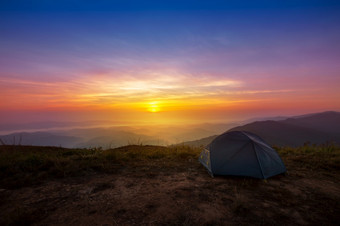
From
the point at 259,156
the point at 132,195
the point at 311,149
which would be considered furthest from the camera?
the point at 311,149

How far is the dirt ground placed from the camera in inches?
126

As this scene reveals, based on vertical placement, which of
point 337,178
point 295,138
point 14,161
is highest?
point 14,161

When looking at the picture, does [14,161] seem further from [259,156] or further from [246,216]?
[259,156]

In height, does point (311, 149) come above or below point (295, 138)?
above

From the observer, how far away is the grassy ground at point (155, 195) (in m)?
3.25

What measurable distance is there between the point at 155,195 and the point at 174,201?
2.10ft

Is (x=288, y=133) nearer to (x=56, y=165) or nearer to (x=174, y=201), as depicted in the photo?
(x=174, y=201)

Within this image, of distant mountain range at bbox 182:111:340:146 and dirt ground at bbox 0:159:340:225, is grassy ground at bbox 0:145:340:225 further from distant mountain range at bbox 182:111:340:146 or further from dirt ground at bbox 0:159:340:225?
distant mountain range at bbox 182:111:340:146

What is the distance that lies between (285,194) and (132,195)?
464cm

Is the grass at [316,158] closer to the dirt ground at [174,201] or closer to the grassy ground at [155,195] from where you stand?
the grassy ground at [155,195]

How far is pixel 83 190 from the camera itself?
449 centimetres

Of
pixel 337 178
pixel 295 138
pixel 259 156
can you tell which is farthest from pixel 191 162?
pixel 295 138

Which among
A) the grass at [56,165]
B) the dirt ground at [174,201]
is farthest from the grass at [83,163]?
the dirt ground at [174,201]

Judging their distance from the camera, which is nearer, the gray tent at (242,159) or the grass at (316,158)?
the gray tent at (242,159)
